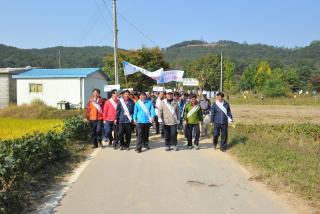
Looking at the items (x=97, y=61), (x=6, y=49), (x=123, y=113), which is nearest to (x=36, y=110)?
(x=123, y=113)

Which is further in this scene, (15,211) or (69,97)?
(69,97)

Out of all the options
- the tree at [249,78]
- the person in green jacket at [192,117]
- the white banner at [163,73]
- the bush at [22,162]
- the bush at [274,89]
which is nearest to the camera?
the bush at [22,162]

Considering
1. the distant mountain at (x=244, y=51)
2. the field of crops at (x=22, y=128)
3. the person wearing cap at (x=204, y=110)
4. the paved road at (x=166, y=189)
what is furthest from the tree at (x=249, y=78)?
the paved road at (x=166, y=189)

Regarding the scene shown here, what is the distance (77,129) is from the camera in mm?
14078

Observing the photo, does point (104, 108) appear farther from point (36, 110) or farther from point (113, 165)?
point (36, 110)

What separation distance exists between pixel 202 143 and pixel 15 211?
9.20m

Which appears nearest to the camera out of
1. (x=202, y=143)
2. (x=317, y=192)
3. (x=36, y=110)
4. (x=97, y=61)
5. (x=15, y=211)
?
(x=15, y=211)

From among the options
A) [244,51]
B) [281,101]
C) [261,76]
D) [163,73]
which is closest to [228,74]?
[261,76]

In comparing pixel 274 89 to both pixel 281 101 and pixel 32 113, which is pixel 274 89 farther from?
pixel 32 113

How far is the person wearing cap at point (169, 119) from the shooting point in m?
13.2

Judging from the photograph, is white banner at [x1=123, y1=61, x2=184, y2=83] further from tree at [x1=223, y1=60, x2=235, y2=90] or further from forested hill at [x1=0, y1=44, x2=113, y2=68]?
tree at [x1=223, y1=60, x2=235, y2=90]

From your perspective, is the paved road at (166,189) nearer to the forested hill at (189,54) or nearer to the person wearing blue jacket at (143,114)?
the person wearing blue jacket at (143,114)

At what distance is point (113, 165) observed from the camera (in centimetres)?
1013

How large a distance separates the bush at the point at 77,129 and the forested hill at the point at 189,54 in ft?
250
